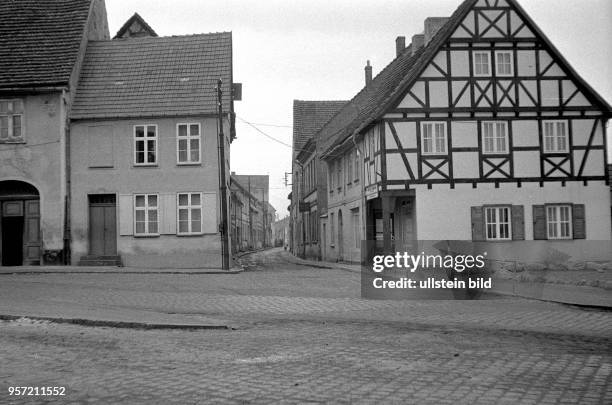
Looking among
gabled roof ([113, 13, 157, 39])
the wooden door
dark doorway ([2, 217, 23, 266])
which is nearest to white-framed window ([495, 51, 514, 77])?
the wooden door

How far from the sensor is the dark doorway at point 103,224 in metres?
29.0

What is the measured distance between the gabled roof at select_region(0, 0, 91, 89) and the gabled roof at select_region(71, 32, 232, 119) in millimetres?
1538

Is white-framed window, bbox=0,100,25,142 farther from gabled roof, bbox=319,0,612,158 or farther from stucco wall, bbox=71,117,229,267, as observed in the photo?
gabled roof, bbox=319,0,612,158

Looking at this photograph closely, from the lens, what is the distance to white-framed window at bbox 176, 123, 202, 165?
2912 centimetres

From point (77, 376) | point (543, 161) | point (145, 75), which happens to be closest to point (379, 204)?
point (543, 161)

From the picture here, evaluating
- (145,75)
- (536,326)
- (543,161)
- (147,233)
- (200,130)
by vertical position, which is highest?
(145,75)

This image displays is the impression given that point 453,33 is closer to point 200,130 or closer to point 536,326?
point 200,130

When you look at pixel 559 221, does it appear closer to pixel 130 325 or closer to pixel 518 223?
pixel 518 223

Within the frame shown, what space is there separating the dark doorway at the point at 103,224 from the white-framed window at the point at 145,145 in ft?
6.78

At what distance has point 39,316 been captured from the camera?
11.8 meters

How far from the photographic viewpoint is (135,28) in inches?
1576

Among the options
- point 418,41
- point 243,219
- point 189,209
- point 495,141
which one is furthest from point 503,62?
point 243,219

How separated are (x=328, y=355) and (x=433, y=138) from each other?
1921cm

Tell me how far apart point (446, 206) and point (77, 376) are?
20813 mm
